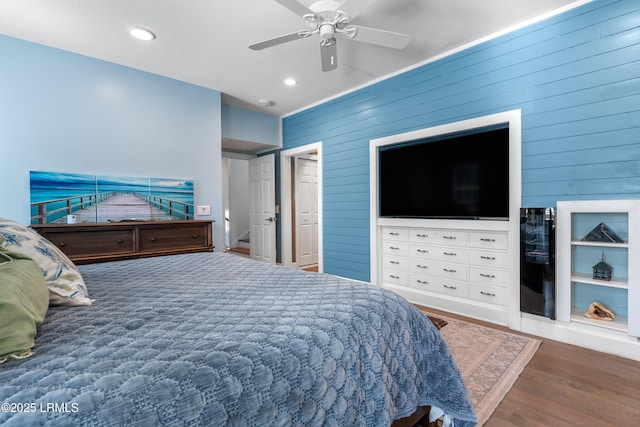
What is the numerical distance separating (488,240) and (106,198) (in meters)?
4.06

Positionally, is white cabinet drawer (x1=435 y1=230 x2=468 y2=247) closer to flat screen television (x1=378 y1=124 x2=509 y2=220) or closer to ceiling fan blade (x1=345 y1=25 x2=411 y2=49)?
flat screen television (x1=378 y1=124 x2=509 y2=220)

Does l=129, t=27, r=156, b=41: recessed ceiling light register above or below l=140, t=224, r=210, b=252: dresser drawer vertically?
above

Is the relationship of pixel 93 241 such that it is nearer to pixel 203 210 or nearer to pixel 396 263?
pixel 203 210

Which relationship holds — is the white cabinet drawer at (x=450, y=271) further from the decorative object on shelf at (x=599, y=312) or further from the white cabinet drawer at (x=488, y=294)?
the decorative object on shelf at (x=599, y=312)

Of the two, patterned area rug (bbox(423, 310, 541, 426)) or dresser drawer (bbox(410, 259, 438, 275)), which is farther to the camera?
dresser drawer (bbox(410, 259, 438, 275))

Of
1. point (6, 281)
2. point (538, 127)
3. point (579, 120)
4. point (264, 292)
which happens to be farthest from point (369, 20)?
point (6, 281)

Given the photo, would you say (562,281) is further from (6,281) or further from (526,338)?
(6,281)

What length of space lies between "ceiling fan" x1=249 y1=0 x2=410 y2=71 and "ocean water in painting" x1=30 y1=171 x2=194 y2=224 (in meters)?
2.18

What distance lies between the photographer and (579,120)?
2465mm

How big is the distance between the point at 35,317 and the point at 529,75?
3612 mm

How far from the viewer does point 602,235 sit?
2.32 meters

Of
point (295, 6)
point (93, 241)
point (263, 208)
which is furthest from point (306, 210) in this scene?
point (295, 6)

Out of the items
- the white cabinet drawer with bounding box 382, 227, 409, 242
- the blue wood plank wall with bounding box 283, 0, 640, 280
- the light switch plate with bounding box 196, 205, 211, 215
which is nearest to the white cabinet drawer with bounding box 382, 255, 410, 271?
the white cabinet drawer with bounding box 382, 227, 409, 242

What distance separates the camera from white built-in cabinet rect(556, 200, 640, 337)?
7.12 feet
